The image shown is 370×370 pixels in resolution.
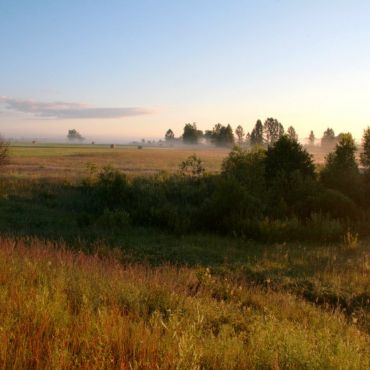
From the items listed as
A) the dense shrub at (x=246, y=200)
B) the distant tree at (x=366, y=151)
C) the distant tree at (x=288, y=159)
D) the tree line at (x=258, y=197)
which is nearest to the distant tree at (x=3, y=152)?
the dense shrub at (x=246, y=200)

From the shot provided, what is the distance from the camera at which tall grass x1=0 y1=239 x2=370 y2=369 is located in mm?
4102

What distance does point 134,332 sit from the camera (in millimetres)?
4625

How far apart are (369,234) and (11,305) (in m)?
15.6

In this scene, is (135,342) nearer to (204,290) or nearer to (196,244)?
(204,290)

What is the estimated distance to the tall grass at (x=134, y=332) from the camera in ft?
13.5

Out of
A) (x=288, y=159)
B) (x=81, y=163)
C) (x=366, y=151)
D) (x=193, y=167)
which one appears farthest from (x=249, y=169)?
(x=81, y=163)

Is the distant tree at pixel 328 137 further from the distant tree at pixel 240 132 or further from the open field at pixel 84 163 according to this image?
the open field at pixel 84 163

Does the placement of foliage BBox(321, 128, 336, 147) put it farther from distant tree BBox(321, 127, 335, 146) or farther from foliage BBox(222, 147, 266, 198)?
foliage BBox(222, 147, 266, 198)

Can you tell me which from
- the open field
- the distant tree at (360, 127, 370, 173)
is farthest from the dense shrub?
the open field

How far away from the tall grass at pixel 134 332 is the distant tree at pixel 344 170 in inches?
614

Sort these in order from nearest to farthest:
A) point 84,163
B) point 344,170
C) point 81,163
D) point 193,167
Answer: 1. point 344,170
2. point 193,167
3. point 84,163
4. point 81,163

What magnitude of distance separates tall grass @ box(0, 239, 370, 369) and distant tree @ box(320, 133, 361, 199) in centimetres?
1560

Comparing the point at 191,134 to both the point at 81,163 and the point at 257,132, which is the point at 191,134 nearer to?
the point at 257,132

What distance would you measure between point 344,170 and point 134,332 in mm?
20053
